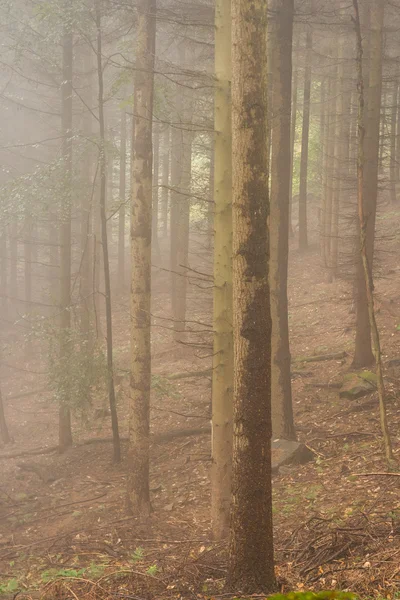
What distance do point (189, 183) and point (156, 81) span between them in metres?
6.73

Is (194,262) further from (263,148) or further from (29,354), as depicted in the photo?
(263,148)

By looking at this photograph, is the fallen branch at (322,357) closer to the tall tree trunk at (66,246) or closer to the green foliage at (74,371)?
the green foliage at (74,371)

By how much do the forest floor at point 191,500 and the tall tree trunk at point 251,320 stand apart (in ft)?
1.97

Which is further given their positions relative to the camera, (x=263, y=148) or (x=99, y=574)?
(x=99, y=574)

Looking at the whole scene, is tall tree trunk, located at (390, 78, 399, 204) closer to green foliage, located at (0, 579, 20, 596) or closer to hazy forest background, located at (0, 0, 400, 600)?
hazy forest background, located at (0, 0, 400, 600)

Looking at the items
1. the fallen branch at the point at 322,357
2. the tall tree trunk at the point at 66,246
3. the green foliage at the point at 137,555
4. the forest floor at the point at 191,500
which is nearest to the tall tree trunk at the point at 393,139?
the forest floor at the point at 191,500

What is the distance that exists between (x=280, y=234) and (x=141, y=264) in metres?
2.96

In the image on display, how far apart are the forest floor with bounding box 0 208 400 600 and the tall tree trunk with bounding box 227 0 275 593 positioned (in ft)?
1.97

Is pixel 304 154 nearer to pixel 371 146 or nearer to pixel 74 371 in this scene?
pixel 371 146

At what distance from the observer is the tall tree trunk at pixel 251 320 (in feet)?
18.3

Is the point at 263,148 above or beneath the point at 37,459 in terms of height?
above

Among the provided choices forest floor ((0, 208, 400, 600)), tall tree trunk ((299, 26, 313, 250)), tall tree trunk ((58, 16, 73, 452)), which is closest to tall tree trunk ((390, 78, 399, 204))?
tall tree trunk ((299, 26, 313, 250))

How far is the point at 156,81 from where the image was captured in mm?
13211

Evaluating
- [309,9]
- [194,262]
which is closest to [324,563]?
[309,9]
